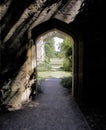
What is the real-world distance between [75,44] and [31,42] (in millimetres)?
1578

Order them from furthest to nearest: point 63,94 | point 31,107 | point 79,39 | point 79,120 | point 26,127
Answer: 1. point 63,94
2. point 79,39
3. point 31,107
4. point 79,120
5. point 26,127

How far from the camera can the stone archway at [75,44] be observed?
6134 millimetres

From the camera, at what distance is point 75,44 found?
6891 millimetres

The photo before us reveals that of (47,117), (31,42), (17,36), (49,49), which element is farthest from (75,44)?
(49,49)

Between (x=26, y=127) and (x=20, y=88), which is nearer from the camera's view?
(x=26, y=127)

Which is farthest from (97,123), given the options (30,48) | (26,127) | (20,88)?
(30,48)

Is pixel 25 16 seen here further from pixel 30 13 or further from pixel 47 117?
pixel 47 117

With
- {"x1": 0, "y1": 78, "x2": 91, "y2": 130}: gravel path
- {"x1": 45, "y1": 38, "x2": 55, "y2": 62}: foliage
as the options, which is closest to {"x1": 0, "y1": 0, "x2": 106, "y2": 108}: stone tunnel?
{"x1": 0, "y1": 78, "x2": 91, "y2": 130}: gravel path

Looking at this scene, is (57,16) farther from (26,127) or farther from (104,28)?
(26,127)

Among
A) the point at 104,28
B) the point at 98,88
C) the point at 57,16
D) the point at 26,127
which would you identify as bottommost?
the point at 26,127

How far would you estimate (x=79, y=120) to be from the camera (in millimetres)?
4848

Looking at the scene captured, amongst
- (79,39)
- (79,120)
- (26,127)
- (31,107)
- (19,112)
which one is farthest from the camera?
(79,39)

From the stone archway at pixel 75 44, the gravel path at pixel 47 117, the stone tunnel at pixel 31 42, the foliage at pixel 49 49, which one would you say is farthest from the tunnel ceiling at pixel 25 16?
the foliage at pixel 49 49

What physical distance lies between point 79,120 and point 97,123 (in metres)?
0.43
